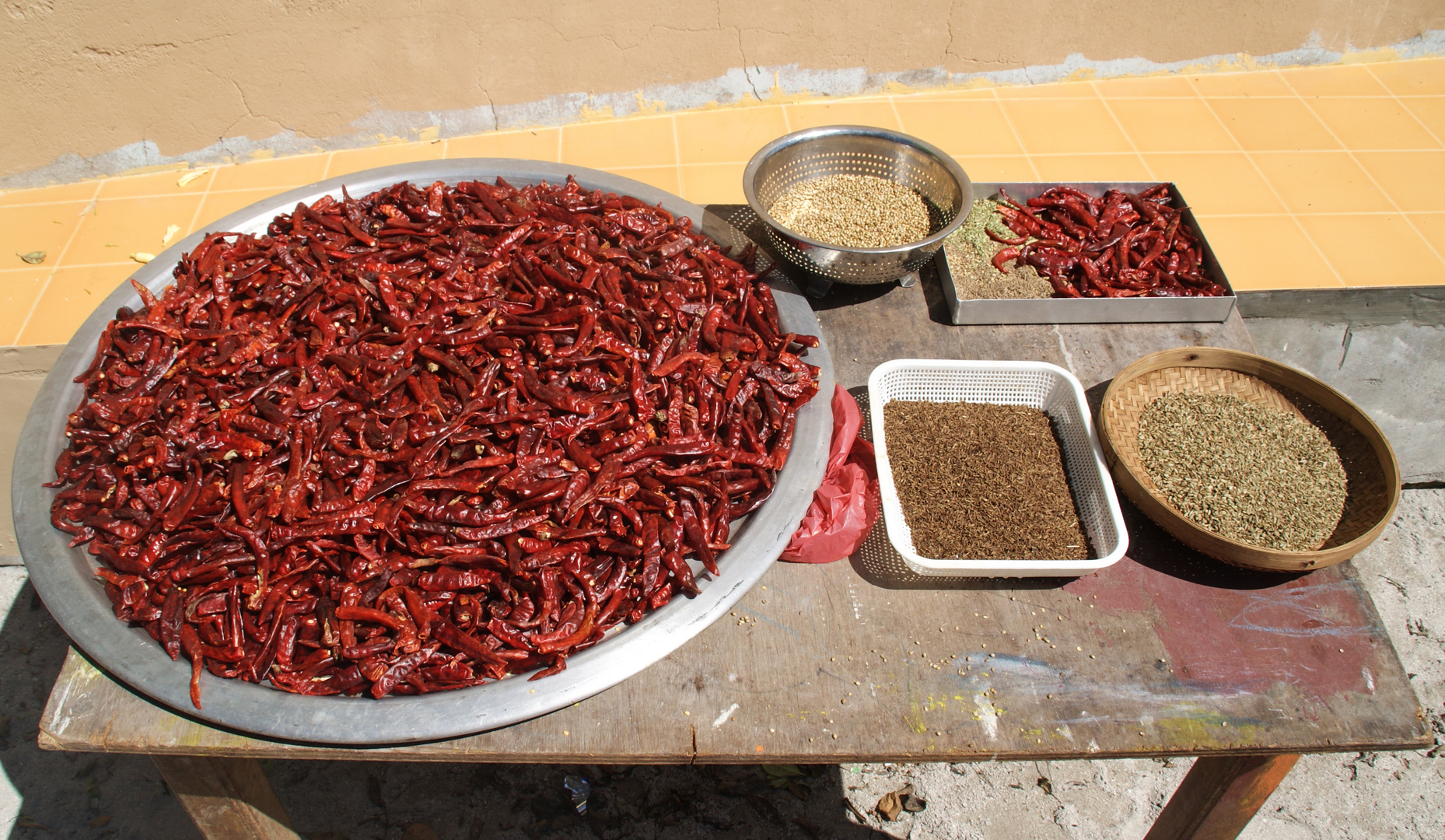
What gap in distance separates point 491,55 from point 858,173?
2.21 metres

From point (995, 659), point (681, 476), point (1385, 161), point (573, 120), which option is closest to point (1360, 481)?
point (995, 659)

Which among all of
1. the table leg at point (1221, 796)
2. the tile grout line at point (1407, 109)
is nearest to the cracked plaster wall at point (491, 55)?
the tile grout line at point (1407, 109)

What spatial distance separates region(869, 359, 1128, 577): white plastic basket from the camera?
2.31 metres

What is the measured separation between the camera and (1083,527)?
8.34ft

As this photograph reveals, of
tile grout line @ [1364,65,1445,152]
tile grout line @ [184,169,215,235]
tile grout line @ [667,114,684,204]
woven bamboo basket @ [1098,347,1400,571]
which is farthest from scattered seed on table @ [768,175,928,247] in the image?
tile grout line @ [1364,65,1445,152]

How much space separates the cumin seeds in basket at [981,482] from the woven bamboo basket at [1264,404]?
21 centimetres

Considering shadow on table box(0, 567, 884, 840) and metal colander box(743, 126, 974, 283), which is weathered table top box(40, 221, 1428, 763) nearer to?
metal colander box(743, 126, 974, 283)

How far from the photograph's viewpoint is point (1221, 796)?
2.42 m

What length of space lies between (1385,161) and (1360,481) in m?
2.95

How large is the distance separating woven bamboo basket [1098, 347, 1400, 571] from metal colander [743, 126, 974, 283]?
857 millimetres

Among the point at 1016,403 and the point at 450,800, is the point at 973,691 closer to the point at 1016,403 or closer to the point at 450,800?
the point at 1016,403

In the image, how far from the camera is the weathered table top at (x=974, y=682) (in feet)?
6.79

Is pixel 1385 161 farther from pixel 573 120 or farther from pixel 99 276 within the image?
pixel 99 276

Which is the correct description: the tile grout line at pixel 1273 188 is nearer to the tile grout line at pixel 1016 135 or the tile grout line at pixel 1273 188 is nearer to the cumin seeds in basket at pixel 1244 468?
the tile grout line at pixel 1016 135
